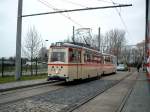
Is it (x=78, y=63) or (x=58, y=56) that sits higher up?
(x=58, y=56)

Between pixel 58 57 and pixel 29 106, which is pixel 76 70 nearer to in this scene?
pixel 58 57

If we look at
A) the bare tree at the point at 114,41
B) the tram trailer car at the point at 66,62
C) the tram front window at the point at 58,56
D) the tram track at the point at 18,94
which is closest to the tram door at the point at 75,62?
the tram trailer car at the point at 66,62

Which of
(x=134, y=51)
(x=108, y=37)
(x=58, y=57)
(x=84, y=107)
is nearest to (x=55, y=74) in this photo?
(x=58, y=57)

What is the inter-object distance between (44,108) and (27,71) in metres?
24.6

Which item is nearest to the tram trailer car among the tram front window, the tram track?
the tram front window

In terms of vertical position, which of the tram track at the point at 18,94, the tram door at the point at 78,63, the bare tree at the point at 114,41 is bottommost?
the tram track at the point at 18,94

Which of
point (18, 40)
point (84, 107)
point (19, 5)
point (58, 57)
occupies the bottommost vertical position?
point (84, 107)

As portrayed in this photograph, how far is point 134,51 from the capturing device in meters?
129

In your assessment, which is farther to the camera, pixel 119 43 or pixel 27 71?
pixel 119 43

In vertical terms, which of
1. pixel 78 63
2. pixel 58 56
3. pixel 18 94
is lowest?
pixel 18 94

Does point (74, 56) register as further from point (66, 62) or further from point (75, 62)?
point (66, 62)

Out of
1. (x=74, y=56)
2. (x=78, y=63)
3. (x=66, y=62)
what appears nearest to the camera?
(x=66, y=62)

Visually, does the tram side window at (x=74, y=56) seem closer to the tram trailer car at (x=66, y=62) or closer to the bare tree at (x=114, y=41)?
the tram trailer car at (x=66, y=62)

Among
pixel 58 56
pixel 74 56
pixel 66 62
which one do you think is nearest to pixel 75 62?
pixel 74 56
